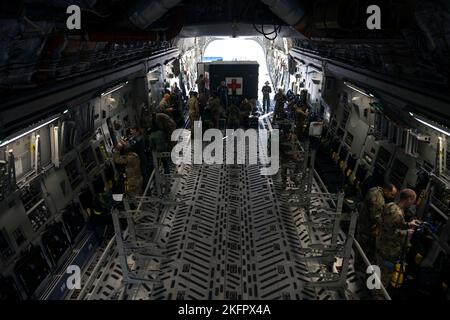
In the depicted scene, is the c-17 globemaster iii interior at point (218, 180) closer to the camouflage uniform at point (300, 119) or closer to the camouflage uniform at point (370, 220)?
the camouflage uniform at point (370, 220)

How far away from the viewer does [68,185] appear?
6.21 metres

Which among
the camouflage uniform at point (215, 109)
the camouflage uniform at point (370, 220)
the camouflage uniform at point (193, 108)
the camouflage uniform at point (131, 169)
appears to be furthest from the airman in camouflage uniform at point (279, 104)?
the camouflage uniform at point (370, 220)

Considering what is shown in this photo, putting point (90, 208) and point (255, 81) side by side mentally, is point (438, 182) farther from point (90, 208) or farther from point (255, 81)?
point (255, 81)

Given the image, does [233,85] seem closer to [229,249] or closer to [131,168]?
[131,168]

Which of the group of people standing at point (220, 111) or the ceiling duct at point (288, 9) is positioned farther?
the group of people standing at point (220, 111)

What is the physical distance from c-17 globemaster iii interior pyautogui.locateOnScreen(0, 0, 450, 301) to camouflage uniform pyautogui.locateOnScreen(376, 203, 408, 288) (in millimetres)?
17

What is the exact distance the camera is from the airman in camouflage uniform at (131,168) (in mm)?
6273

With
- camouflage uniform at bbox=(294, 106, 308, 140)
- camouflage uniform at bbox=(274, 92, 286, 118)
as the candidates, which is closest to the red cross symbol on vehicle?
camouflage uniform at bbox=(274, 92, 286, 118)

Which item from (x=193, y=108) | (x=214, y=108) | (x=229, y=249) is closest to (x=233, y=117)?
(x=214, y=108)

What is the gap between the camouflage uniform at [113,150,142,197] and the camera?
6270 mm

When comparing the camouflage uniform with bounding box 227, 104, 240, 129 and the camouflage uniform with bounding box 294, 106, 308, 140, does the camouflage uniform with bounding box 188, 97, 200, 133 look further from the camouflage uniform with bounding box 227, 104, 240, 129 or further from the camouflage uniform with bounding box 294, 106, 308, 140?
the camouflage uniform with bounding box 294, 106, 308, 140

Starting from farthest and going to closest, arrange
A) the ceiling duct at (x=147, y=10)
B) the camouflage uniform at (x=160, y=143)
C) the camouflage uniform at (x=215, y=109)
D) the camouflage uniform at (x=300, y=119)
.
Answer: the camouflage uniform at (x=215, y=109), the camouflage uniform at (x=300, y=119), the camouflage uniform at (x=160, y=143), the ceiling duct at (x=147, y=10)

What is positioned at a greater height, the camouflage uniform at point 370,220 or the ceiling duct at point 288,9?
the ceiling duct at point 288,9
